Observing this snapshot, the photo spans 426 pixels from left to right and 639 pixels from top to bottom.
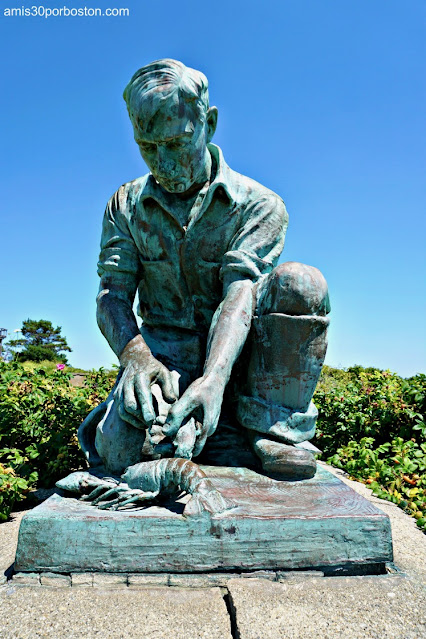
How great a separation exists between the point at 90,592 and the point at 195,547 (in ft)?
1.30

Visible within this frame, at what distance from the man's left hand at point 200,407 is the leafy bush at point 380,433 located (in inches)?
65.0

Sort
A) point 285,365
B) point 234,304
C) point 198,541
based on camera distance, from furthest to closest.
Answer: point 234,304 → point 285,365 → point 198,541

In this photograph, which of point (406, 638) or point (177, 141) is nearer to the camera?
point (406, 638)

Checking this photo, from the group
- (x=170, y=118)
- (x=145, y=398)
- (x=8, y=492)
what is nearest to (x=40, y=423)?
(x=8, y=492)

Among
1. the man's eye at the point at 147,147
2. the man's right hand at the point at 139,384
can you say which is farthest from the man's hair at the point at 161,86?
the man's right hand at the point at 139,384

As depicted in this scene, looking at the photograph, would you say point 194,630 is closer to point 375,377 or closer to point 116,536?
point 116,536

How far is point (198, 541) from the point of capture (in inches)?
74.0

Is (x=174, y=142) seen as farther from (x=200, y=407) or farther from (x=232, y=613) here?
(x=232, y=613)

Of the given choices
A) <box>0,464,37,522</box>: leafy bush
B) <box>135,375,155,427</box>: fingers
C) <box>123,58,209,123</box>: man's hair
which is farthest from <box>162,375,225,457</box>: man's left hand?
<box>123,58,209,123</box>: man's hair

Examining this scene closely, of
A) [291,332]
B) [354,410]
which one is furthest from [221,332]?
[354,410]

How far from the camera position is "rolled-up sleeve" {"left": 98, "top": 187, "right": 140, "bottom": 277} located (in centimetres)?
290

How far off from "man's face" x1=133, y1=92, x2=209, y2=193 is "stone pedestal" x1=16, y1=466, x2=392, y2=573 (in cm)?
159

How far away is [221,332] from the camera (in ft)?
8.17

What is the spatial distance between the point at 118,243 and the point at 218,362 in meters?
1.02
